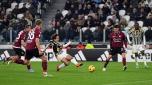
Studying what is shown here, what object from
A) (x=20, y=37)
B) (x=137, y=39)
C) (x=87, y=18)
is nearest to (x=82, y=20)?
(x=87, y=18)

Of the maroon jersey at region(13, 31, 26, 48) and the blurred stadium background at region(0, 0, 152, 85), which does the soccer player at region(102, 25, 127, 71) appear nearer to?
the maroon jersey at region(13, 31, 26, 48)

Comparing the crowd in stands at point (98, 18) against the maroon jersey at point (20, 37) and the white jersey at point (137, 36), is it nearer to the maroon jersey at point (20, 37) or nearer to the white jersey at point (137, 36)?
the white jersey at point (137, 36)

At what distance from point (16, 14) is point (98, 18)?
7107mm

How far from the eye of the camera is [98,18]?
124 feet

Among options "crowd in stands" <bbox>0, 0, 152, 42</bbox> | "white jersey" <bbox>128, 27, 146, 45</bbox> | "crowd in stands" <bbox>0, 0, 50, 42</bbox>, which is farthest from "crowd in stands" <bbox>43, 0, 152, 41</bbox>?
"white jersey" <bbox>128, 27, 146, 45</bbox>

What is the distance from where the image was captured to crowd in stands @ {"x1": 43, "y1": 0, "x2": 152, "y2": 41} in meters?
36.5

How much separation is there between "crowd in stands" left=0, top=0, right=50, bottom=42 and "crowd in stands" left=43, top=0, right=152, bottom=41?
1.88 m

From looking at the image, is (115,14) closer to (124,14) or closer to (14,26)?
(124,14)

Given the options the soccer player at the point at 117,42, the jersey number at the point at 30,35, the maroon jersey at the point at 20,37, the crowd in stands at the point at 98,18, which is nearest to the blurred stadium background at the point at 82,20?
the crowd in stands at the point at 98,18

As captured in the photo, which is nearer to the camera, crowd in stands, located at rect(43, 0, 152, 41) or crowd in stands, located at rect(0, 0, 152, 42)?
crowd in stands, located at rect(43, 0, 152, 41)

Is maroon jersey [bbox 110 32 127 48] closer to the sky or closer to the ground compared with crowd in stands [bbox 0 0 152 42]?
closer to the sky

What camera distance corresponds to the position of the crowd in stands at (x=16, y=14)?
38.8m

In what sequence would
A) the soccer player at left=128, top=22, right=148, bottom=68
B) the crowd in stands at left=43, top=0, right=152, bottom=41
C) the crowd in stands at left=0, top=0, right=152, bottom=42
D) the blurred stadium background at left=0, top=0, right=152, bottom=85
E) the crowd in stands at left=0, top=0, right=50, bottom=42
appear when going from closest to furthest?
the soccer player at left=128, top=22, right=148, bottom=68
the blurred stadium background at left=0, top=0, right=152, bottom=85
the crowd in stands at left=43, top=0, right=152, bottom=41
the crowd in stands at left=0, top=0, right=152, bottom=42
the crowd in stands at left=0, top=0, right=50, bottom=42

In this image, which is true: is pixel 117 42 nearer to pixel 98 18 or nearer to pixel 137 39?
pixel 137 39
